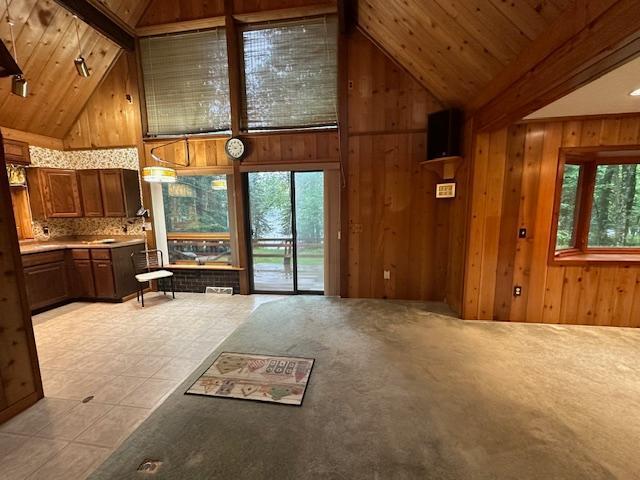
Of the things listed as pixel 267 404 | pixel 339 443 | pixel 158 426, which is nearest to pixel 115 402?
pixel 158 426

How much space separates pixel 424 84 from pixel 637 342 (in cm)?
345

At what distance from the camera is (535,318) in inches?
123

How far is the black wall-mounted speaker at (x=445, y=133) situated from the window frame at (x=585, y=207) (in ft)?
3.26

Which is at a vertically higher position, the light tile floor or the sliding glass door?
the sliding glass door

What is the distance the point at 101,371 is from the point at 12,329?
0.79 metres

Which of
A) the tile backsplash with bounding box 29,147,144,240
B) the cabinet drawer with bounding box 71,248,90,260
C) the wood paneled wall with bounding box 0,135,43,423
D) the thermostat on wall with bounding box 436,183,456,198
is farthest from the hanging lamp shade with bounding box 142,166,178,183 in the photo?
the thermostat on wall with bounding box 436,183,456,198

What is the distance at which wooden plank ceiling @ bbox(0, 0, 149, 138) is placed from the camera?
3357mm

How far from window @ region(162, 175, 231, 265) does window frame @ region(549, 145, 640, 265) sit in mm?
4312

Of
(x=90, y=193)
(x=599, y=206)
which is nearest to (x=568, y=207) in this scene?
(x=599, y=206)

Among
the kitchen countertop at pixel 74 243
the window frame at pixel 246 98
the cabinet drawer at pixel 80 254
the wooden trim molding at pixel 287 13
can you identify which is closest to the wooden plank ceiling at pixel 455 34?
the wooden trim molding at pixel 287 13

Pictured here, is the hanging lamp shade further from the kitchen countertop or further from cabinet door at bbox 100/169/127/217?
the kitchen countertop

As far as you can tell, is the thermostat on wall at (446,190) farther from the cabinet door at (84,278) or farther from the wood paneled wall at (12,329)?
the cabinet door at (84,278)

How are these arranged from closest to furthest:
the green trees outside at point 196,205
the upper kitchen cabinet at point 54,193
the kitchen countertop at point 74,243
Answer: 1. the kitchen countertop at point 74,243
2. the upper kitchen cabinet at point 54,193
3. the green trees outside at point 196,205

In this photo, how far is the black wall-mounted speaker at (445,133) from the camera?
124 inches
